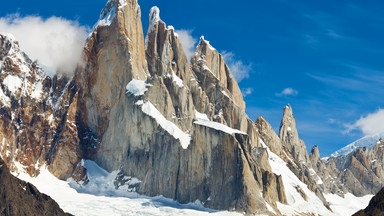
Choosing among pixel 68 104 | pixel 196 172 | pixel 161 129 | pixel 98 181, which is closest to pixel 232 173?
pixel 196 172

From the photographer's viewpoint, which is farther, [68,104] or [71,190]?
[68,104]

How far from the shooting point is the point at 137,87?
166m

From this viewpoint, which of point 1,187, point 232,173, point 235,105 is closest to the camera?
point 1,187

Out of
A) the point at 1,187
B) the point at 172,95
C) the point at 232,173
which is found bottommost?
the point at 1,187

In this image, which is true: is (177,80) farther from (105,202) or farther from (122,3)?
(105,202)

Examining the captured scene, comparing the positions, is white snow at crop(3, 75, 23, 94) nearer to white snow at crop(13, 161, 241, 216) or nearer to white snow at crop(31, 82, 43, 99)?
white snow at crop(31, 82, 43, 99)

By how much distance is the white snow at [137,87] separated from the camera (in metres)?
164

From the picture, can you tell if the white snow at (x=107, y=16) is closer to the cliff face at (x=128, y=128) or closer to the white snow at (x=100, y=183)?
the cliff face at (x=128, y=128)

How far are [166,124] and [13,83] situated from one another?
38043 mm

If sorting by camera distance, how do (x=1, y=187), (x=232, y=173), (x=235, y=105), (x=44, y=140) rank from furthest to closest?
(x=235, y=105), (x=44, y=140), (x=232, y=173), (x=1, y=187)

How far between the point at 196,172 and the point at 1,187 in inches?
1950

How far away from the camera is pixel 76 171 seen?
528 ft

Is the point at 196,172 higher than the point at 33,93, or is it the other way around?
the point at 33,93

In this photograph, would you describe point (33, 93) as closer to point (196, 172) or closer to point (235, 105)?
point (196, 172)
